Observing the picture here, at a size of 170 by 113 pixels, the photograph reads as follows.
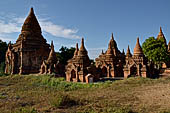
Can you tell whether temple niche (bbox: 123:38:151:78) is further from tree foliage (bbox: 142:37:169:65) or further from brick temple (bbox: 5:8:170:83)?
tree foliage (bbox: 142:37:169:65)

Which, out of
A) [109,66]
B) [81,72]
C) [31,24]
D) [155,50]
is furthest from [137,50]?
[31,24]

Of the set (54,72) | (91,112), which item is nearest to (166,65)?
(54,72)

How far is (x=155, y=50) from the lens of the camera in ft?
98.0

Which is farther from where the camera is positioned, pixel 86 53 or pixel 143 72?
pixel 86 53

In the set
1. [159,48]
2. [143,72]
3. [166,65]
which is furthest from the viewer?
[166,65]

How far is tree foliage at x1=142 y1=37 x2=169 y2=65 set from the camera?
29.5 metres

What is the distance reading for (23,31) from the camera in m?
30.5

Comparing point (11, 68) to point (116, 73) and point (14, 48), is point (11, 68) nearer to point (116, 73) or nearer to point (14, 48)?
point (14, 48)

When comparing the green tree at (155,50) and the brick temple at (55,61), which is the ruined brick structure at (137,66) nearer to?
the brick temple at (55,61)

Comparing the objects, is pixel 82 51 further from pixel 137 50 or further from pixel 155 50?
pixel 155 50

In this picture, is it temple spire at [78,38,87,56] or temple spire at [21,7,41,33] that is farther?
temple spire at [21,7,41,33]

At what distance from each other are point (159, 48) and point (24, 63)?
81.2ft

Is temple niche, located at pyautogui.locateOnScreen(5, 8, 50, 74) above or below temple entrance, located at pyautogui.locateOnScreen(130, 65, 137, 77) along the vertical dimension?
above

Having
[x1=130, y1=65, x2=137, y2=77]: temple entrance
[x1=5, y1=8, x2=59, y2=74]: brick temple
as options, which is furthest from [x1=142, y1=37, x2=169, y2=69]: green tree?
[x1=5, y1=8, x2=59, y2=74]: brick temple
